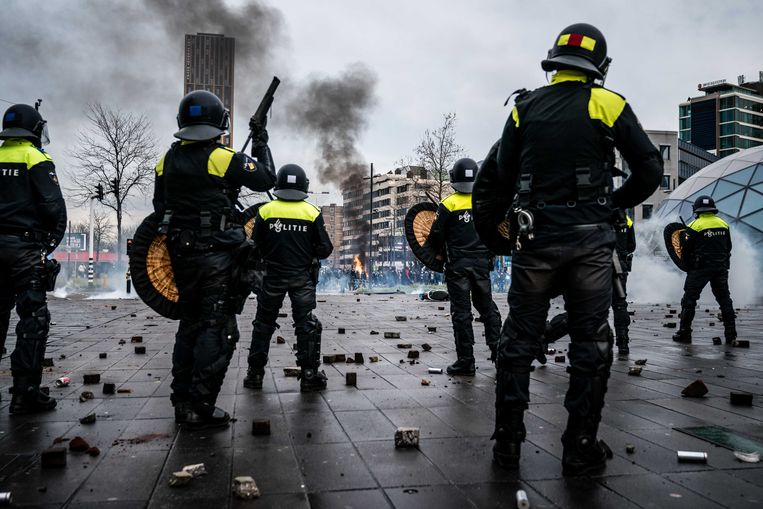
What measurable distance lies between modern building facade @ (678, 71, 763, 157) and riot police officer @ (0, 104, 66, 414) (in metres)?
135

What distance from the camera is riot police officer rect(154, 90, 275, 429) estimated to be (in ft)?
15.5

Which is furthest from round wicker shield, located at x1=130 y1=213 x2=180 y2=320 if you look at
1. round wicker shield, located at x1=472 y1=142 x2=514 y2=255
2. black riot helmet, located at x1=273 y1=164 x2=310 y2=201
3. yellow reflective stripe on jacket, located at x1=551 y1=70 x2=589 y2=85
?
yellow reflective stripe on jacket, located at x1=551 y1=70 x2=589 y2=85

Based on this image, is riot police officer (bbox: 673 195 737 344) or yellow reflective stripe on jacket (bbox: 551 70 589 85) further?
riot police officer (bbox: 673 195 737 344)

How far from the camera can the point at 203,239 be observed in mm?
4727

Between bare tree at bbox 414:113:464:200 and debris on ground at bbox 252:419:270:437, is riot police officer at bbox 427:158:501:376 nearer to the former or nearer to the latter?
debris on ground at bbox 252:419:270:437

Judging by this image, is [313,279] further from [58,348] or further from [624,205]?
[58,348]

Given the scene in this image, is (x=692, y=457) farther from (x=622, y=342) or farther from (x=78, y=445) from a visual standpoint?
(x=622, y=342)

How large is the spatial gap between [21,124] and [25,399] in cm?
228

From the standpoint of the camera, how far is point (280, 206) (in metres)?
6.58

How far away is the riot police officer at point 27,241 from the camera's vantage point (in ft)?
16.8

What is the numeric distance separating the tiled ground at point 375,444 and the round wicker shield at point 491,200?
4.49ft

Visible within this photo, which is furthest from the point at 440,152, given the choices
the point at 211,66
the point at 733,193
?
the point at 211,66

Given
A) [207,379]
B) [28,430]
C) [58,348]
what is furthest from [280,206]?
[58,348]

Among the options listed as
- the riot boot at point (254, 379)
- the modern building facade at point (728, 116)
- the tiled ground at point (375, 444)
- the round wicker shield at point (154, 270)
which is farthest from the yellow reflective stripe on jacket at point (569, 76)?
the modern building facade at point (728, 116)
